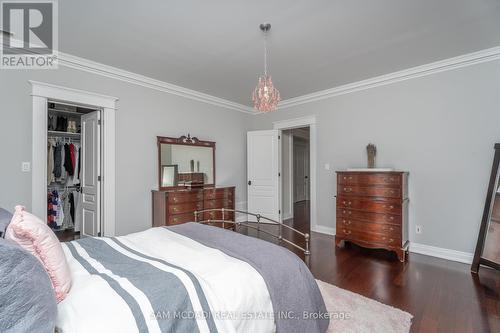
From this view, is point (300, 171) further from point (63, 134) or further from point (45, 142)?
point (45, 142)

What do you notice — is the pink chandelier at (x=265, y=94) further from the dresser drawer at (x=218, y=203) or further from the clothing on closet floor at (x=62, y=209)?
the clothing on closet floor at (x=62, y=209)

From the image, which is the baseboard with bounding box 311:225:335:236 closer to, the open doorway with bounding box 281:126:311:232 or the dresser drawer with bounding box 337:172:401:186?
the open doorway with bounding box 281:126:311:232

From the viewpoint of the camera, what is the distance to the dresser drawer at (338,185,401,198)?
10.7ft

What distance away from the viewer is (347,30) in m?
2.59

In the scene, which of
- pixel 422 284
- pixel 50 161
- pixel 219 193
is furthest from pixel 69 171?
pixel 422 284

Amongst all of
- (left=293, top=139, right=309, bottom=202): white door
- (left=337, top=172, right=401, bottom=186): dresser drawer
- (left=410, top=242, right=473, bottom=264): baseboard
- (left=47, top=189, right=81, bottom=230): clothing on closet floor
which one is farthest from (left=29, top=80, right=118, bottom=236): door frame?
(left=293, top=139, right=309, bottom=202): white door

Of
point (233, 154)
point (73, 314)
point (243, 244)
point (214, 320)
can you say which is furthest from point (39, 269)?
point (233, 154)

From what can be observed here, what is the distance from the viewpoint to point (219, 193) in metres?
4.45

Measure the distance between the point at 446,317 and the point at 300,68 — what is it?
326 centimetres

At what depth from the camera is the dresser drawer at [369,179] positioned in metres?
3.27

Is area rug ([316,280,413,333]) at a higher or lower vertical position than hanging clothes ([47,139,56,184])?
lower

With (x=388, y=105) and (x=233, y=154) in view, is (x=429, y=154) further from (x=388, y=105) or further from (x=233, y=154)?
(x=233, y=154)

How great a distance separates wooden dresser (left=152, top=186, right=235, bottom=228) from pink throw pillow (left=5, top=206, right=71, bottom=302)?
8.74ft

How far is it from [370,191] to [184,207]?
9.43 ft
